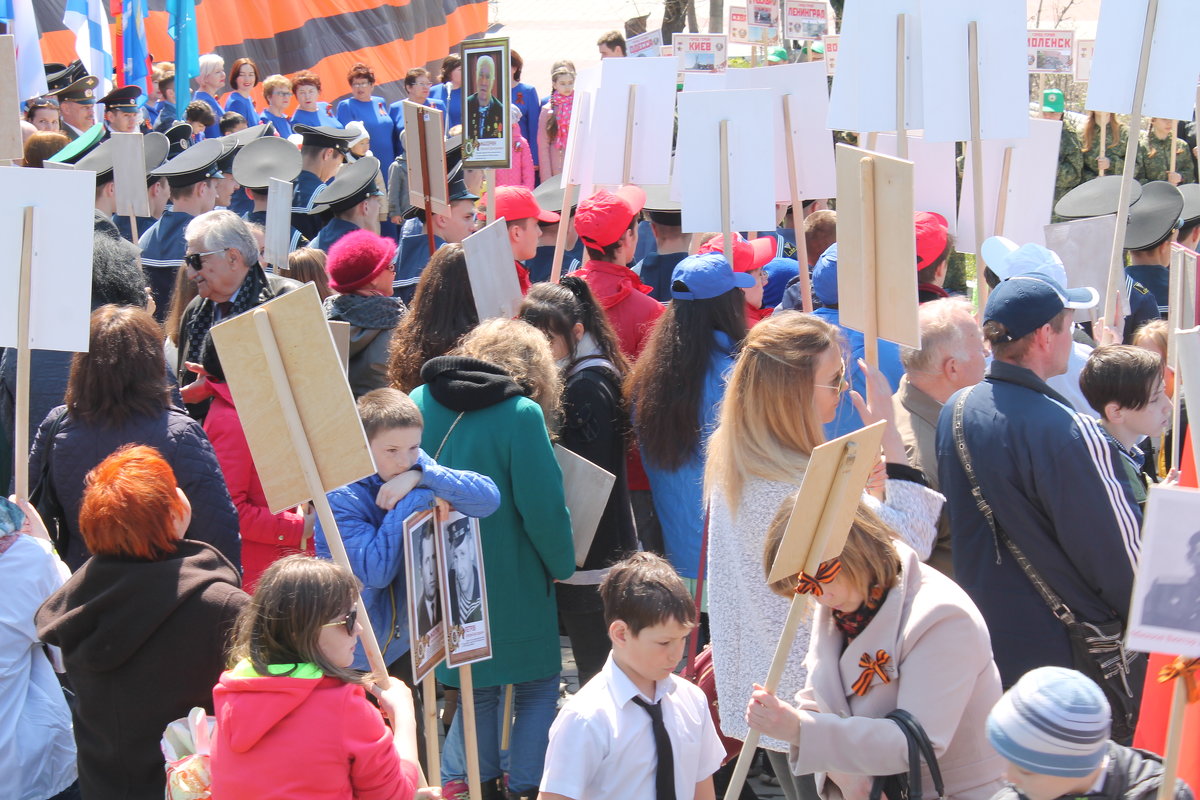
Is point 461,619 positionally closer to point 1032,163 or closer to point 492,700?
point 492,700

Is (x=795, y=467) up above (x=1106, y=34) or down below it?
below

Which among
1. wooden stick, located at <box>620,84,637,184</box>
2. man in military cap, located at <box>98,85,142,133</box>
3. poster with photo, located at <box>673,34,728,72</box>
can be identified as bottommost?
wooden stick, located at <box>620,84,637,184</box>

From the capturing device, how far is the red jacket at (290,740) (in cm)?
256

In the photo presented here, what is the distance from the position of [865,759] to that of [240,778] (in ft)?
4.09

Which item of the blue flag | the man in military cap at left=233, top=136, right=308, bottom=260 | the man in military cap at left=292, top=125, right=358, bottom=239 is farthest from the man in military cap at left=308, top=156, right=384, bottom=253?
the blue flag

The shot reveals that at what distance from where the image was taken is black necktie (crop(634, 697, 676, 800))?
2947mm

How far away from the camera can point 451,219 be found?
21.0 feet

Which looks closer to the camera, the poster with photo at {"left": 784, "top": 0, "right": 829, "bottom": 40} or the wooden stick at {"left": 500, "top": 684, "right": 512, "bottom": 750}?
the wooden stick at {"left": 500, "top": 684, "right": 512, "bottom": 750}

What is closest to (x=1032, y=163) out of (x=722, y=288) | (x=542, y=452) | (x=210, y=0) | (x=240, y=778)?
(x=722, y=288)

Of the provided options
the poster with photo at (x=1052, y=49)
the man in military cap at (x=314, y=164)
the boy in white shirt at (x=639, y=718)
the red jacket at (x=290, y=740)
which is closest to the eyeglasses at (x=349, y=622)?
the red jacket at (x=290, y=740)

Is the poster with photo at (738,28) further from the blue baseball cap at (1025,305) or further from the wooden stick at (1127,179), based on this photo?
the blue baseball cap at (1025,305)

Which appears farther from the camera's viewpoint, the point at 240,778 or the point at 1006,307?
the point at 1006,307

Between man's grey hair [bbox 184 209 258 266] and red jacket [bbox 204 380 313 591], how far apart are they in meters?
0.98

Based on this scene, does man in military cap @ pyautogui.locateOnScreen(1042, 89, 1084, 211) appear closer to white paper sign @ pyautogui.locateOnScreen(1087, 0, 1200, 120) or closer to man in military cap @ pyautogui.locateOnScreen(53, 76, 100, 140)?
white paper sign @ pyautogui.locateOnScreen(1087, 0, 1200, 120)
